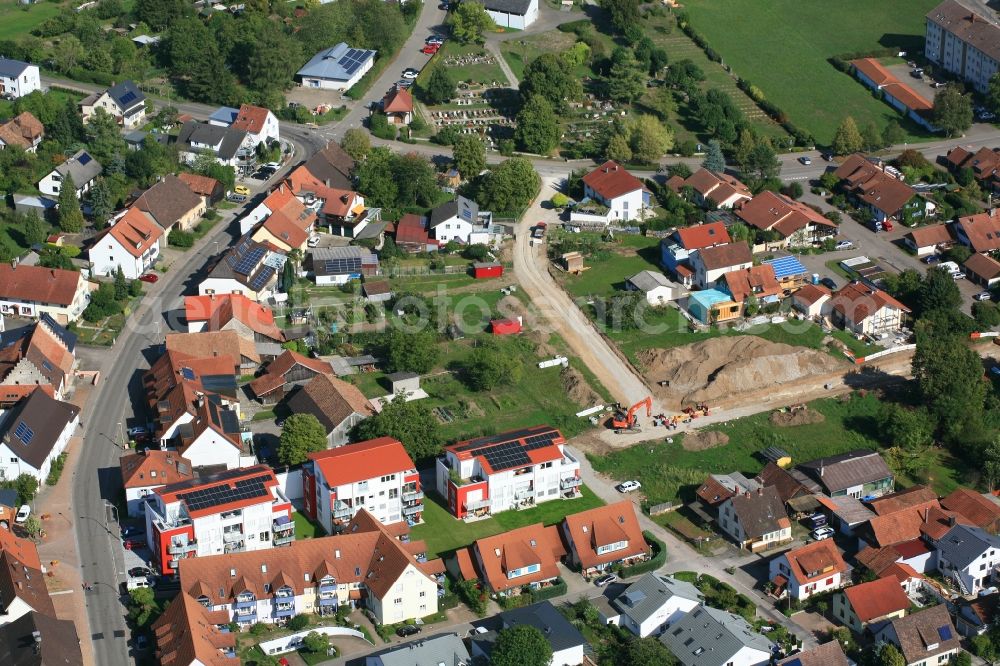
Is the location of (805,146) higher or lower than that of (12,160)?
lower

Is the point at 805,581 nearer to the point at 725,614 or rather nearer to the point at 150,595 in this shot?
the point at 725,614

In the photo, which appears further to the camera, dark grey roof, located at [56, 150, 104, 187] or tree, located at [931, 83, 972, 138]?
tree, located at [931, 83, 972, 138]

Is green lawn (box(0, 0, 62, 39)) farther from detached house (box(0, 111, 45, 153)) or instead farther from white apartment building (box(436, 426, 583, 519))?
white apartment building (box(436, 426, 583, 519))

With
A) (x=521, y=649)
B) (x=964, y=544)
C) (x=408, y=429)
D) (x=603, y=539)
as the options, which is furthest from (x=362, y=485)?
(x=964, y=544)

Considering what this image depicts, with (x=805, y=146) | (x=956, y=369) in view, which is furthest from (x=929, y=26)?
(x=956, y=369)

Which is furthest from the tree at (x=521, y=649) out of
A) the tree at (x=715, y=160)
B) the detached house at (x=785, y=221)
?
the tree at (x=715, y=160)

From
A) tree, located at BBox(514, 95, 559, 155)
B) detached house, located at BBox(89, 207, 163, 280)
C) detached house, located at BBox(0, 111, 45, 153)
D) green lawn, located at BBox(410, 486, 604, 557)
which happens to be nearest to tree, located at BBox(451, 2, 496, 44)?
tree, located at BBox(514, 95, 559, 155)
